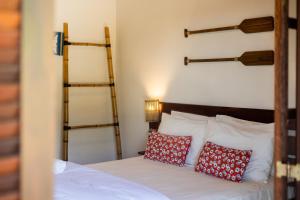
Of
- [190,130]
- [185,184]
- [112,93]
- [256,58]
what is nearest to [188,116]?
[190,130]

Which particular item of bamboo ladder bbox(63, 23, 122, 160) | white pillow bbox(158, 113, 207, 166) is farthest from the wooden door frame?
bamboo ladder bbox(63, 23, 122, 160)

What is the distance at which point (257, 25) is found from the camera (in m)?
3.54

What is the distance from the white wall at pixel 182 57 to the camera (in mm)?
3639

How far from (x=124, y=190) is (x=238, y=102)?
165 cm

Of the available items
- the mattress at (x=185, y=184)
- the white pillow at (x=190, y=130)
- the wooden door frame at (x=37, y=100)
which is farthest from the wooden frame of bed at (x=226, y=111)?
the wooden door frame at (x=37, y=100)

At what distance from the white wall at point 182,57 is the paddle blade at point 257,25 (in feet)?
0.19

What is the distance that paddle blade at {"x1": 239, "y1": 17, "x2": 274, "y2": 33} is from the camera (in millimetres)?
3430

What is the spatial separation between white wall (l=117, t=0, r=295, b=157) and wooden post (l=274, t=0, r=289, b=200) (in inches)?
36.2

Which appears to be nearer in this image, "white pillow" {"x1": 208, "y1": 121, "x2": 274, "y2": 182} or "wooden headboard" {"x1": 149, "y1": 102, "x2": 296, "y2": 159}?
"white pillow" {"x1": 208, "y1": 121, "x2": 274, "y2": 182}

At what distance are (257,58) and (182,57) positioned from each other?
106cm

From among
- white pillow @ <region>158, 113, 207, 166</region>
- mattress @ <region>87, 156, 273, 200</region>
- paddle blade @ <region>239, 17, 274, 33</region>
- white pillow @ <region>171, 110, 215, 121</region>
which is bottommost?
mattress @ <region>87, 156, 273, 200</region>

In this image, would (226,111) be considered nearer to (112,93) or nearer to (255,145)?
(255,145)

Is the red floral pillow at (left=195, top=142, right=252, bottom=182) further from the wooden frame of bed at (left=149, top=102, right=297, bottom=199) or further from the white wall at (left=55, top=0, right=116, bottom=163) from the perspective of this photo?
the white wall at (left=55, top=0, right=116, bottom=163)

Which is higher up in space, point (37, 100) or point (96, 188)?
point (37, 100)
